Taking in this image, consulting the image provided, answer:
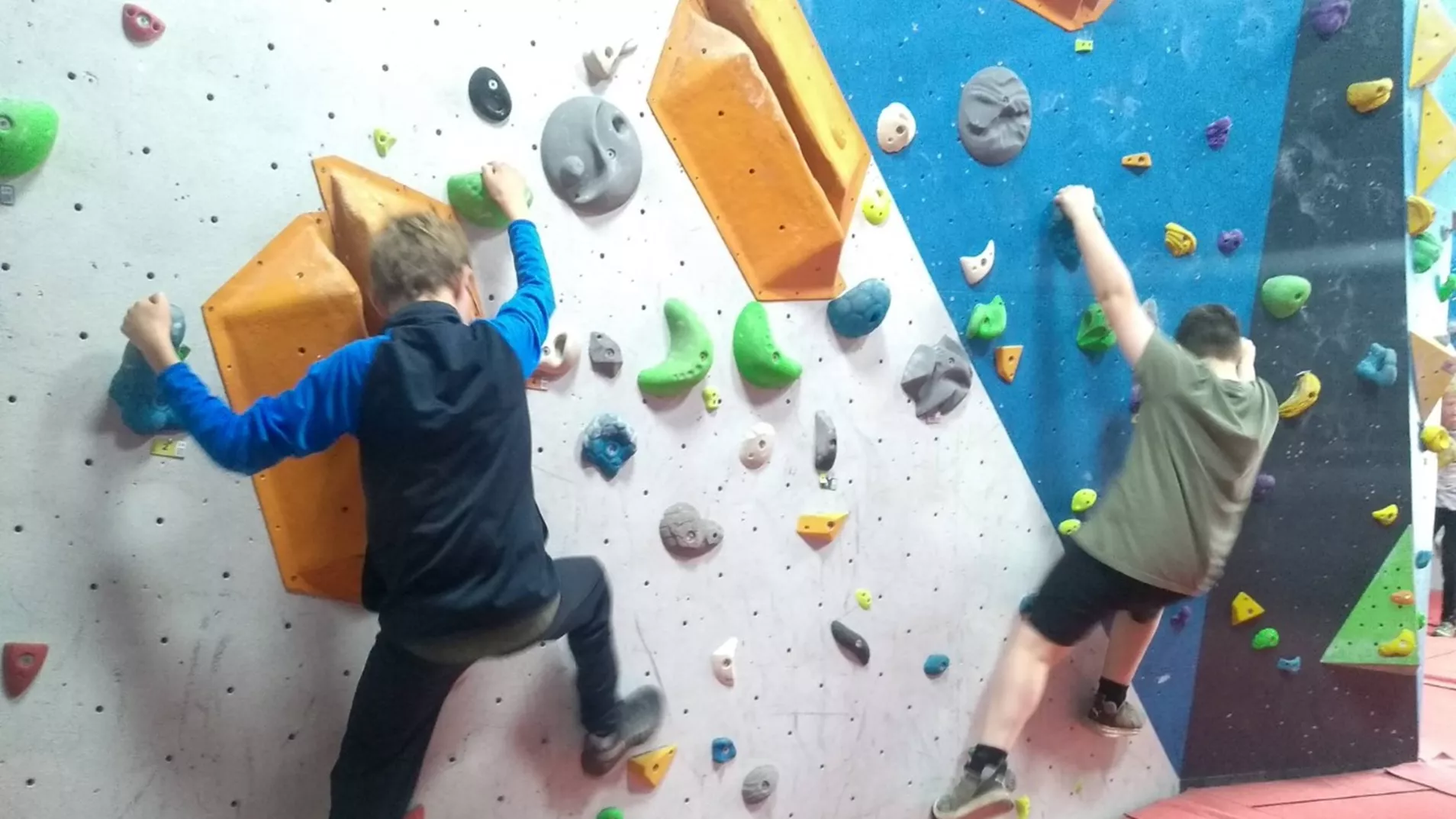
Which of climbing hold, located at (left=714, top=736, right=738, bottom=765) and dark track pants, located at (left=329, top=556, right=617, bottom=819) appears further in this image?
climbing hold, located at (left=714, top=736, right=738, bottom=765)

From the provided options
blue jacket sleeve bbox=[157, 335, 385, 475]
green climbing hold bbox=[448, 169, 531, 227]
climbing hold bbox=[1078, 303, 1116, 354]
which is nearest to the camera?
blue jacket sleeve bbox=[157, 335, 385, 475]

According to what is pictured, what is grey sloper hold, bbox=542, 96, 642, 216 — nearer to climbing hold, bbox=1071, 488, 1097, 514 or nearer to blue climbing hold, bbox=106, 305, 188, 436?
blue climbing hold, bbox=106, 305, 188, 436

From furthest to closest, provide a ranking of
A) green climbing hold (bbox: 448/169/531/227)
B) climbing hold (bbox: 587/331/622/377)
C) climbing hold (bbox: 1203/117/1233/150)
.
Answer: climbing hold (bbox: 1203/117/1233/150) < climbing hold (bbox: 587/331/622/377) < green climbing hold (bbox: 448/169/531/227)

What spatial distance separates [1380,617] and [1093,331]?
116cm

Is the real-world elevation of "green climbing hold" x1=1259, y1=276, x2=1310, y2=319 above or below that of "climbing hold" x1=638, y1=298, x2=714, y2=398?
above

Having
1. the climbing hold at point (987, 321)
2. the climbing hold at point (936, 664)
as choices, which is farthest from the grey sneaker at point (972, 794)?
the climbing hold at point (987, 321)

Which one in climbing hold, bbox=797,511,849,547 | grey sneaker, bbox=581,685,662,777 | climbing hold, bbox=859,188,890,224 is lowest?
grey sneaker, bbox=581,685,662,777

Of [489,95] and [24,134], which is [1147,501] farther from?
[24,134]

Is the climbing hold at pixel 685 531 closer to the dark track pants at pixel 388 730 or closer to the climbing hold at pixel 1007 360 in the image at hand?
the dark track pants at pixel 388 730

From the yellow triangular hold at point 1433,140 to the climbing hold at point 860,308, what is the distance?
156 centimetres

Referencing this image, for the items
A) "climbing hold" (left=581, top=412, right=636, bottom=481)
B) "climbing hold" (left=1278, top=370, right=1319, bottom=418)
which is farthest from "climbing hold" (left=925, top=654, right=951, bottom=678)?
"climbing hold" (left=1278, top=370, right=1319, bottom=418)

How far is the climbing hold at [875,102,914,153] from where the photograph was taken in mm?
1680

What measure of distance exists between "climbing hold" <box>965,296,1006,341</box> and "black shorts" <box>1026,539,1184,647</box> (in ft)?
1.48

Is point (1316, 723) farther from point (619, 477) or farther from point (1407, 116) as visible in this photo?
point (619, 477)
